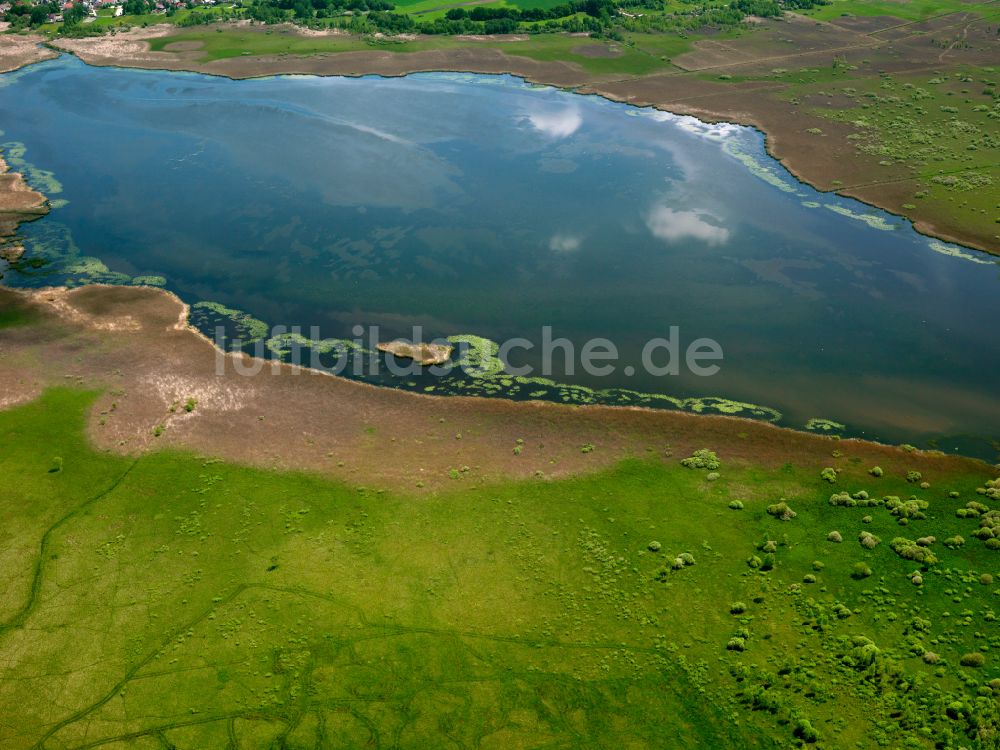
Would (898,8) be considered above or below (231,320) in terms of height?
above

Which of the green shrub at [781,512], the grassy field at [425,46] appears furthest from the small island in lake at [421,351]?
the grassy field at [425,46]

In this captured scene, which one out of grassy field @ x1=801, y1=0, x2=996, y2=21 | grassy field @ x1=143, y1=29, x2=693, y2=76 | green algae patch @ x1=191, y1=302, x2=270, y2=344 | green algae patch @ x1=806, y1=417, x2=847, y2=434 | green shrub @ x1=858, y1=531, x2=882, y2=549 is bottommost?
green shrub @ x1=858, y1=531, x2=882, y2=549

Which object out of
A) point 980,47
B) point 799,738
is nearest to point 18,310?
point 799,738

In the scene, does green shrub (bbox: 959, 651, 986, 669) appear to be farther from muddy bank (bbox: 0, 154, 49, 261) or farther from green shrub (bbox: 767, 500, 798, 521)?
muddy bank (bbox: 0, 154, 49, 261)

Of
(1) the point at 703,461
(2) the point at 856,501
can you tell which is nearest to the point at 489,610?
(1) the point at 703,461

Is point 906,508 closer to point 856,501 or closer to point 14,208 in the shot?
point 856,501

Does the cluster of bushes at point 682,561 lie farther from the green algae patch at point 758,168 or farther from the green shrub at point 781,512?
the green algae patch at point 758,168

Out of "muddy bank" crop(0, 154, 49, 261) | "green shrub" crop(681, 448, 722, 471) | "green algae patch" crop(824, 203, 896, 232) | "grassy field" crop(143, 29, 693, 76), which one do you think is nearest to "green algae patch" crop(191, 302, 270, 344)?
"muddy bank" crop(0, 154, 49, 261)
